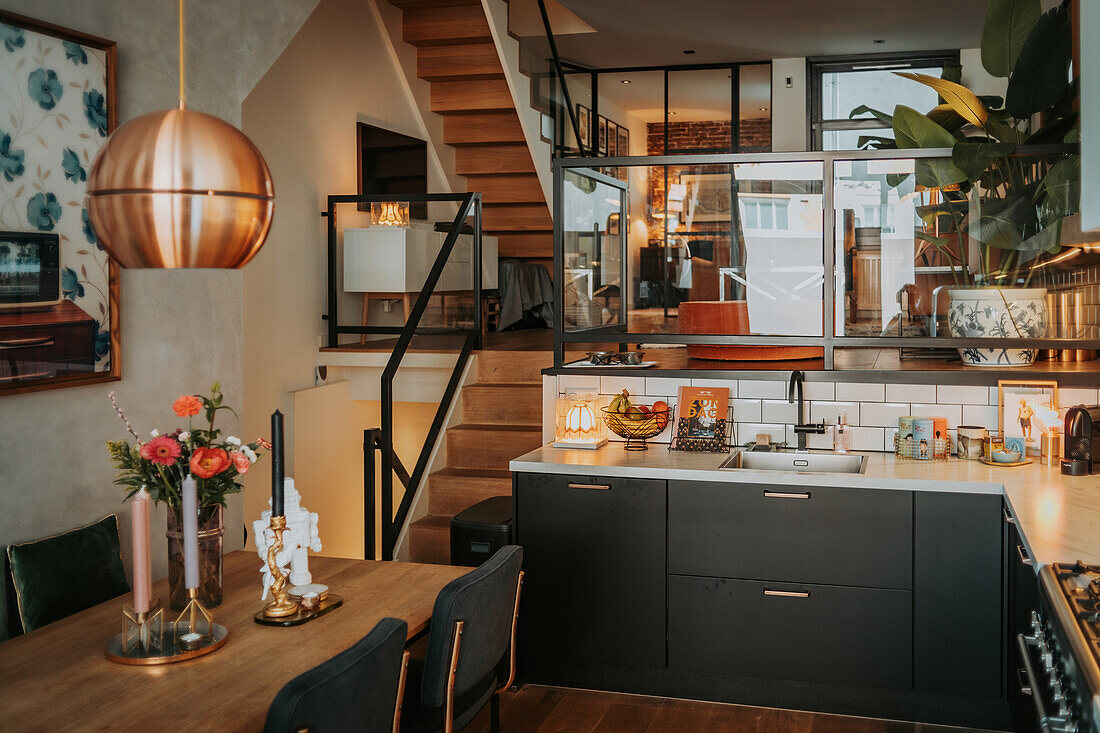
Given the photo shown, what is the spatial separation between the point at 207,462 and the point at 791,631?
2190mm

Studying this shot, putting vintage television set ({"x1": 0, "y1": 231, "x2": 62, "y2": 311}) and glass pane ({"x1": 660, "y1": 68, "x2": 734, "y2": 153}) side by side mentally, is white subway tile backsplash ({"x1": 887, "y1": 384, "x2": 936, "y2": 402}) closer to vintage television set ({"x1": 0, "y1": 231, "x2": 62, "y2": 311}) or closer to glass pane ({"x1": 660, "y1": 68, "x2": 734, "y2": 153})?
vintage television set ({"x1": 0, "y1": 231, "x2": 62, "y2": 311})

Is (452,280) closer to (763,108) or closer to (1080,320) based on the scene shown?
(1080,320)

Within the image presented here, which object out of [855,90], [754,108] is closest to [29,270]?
[754,108]

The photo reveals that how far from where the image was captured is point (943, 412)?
3811 millimetres

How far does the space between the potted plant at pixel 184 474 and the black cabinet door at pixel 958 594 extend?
89.4 inches

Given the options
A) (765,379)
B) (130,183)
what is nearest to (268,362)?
(765,379)

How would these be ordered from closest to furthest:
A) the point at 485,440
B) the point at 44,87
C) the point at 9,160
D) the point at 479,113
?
1. the point at 9,160
2. the point at 44,87
3. the point at 485,440
4. the point at 479,113

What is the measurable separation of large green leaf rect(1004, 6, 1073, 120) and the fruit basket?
1.82 metres

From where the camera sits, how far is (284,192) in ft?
18.9

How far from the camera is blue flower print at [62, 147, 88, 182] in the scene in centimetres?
298

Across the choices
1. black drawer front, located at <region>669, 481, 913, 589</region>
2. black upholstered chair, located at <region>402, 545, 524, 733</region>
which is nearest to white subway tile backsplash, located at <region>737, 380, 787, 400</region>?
black drawer front, located at <region>669, 481, 913, 589</region>

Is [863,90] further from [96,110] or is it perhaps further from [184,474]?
[184,474]

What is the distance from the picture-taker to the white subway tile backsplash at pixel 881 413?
3.85 m

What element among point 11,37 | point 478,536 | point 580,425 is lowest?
point 478,536
